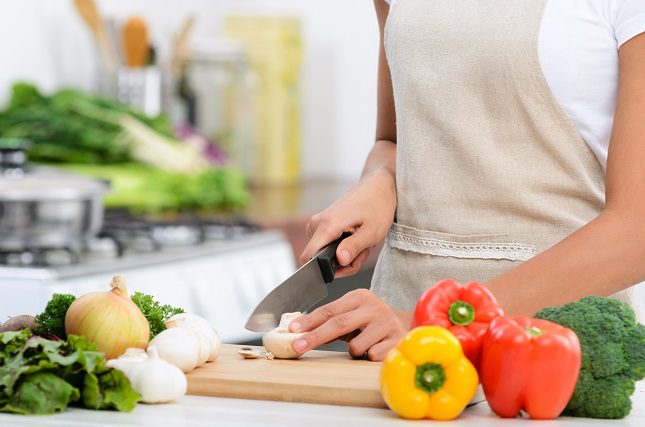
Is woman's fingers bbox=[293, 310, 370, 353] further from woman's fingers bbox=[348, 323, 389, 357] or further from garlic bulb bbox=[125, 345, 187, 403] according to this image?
garlic bulb bbox=[125, 345, 187, 403]

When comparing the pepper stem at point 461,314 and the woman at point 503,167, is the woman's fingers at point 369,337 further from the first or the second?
the pepper stem at point 461,314

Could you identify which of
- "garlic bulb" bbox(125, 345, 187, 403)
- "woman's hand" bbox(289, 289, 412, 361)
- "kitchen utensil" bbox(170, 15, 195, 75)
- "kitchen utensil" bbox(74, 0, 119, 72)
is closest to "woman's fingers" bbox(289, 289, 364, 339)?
"woman's hand" bbox(289, 289, 412, 361)

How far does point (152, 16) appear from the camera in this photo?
14.2 feet

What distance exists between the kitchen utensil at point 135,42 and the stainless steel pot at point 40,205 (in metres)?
1.29

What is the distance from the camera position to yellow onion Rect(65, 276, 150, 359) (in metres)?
1.22

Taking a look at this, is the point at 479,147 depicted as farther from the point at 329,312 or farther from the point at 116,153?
the point at 116,153

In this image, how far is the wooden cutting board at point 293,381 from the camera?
119cm

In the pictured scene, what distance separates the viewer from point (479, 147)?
5.09ft

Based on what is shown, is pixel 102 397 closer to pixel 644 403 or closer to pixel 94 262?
pixel 644 403

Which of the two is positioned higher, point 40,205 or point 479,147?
point 479,147

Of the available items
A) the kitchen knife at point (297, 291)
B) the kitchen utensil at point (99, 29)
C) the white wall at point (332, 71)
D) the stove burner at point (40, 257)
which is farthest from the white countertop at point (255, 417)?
the white wall at point (332, 71)

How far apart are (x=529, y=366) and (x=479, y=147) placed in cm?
52

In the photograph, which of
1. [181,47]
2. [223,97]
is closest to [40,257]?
[181,47]

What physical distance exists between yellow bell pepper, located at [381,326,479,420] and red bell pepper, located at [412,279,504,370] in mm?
47
